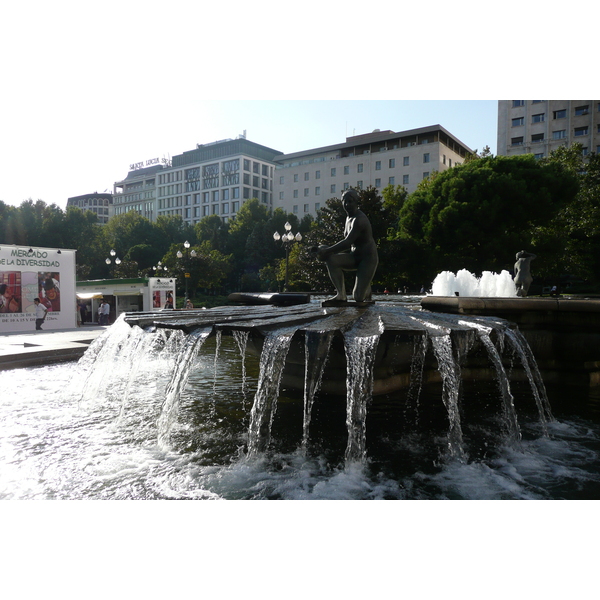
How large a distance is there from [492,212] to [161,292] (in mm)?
19878

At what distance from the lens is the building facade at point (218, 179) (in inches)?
3666

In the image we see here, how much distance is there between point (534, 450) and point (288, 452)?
7.81 feet

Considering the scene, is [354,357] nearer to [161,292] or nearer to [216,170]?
[161,292]

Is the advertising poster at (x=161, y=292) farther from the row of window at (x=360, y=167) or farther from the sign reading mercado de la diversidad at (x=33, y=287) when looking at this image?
the row of window at (x=360, y=167)

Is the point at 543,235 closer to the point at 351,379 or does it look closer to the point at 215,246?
the point at 351,379

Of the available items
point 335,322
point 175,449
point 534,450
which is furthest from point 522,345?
point 175,449

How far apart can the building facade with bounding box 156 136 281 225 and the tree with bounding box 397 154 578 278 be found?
6661cm

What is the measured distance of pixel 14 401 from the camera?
624 cm

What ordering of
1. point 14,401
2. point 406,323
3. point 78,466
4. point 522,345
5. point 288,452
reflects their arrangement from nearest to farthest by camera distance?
point 78,466
point 288,452
point 406,323
point 522,345
point 14,401

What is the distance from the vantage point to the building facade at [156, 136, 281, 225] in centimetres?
9312

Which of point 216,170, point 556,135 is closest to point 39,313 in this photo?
point 556,135

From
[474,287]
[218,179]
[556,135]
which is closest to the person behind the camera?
[474,287]

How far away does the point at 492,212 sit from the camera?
2706 cm

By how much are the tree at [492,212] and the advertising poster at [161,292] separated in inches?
596
